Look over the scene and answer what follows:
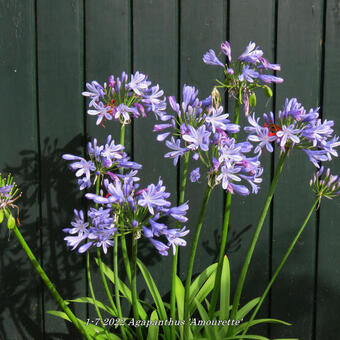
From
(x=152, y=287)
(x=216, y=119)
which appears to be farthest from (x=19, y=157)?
(x=216, y=119)

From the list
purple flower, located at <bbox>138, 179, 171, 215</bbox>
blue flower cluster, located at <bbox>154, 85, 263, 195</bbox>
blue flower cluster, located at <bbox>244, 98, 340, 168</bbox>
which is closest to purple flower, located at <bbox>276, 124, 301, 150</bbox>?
blue flower cluster, located at <bbox>244, 98, 340, 168</bbox>

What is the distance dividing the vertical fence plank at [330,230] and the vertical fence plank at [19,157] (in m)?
1.54

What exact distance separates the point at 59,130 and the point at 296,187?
130 centimetres

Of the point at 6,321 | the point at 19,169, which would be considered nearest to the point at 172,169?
the point at 19,169

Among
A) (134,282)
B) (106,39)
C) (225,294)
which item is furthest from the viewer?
(106,39)

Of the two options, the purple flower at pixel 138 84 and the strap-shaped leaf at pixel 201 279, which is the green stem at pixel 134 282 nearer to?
the strap-shaped leaf at pixel 201 279

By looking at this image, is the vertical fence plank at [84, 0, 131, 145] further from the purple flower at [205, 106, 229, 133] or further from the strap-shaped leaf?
the strap-shaped leaf

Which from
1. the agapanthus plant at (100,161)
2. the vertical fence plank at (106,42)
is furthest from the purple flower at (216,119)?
the vertical fence plank at (106,42)

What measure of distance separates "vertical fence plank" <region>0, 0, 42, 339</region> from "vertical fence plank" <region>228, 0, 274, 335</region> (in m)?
1.06

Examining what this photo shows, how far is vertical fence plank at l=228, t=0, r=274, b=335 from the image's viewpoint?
2172 mm

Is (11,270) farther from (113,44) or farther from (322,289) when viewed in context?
(322,289)

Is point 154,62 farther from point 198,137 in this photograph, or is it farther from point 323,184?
point 323,184

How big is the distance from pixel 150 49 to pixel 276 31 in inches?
26.0

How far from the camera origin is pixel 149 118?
2219mm
